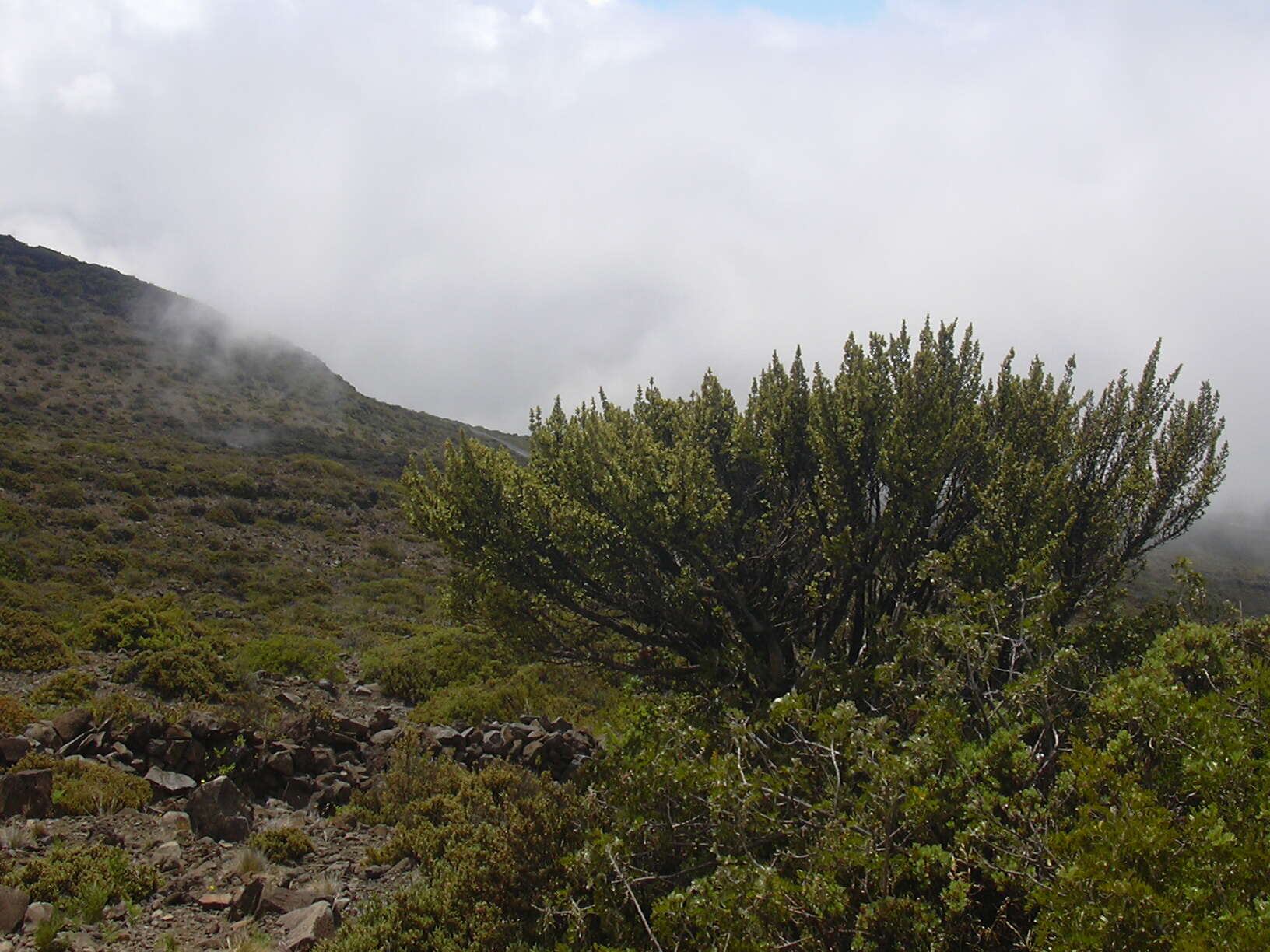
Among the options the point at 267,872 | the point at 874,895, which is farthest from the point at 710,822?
the point at 267,872

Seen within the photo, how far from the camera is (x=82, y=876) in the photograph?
23.1 feet

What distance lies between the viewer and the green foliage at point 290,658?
→ 17.5 metres

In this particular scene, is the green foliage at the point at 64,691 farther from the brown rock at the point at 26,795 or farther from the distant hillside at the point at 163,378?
the distant hillside at the point at 163,378

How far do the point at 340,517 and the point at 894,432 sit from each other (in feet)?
115

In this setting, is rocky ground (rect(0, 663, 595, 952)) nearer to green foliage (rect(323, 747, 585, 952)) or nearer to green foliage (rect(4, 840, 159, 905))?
green foliage (rect(4, 840, 159, 905))

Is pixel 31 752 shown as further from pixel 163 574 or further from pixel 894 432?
pixel 163 574

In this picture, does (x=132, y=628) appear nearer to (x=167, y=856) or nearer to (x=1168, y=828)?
(x=167, y=856)

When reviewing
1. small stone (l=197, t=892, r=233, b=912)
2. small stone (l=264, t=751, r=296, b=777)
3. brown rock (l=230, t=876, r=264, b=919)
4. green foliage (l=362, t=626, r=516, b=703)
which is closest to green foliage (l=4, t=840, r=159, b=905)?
small stone (l=197, t=892, r=233, b=912)

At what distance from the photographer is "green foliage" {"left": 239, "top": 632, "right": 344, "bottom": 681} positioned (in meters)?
17.5

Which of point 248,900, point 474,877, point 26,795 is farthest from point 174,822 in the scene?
point 474,877

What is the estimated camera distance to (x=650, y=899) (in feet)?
19.6

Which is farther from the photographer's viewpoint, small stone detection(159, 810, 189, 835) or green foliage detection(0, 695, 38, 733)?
green foliage detection(0, 695, 38, 733)

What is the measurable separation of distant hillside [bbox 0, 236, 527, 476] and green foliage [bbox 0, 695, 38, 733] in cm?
3054

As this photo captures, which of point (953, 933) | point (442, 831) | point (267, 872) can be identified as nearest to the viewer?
point (953, 933)
